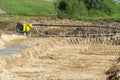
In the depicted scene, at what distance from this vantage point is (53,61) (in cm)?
2156

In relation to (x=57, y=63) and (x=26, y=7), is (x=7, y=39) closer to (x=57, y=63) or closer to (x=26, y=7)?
(x=57, y=63)

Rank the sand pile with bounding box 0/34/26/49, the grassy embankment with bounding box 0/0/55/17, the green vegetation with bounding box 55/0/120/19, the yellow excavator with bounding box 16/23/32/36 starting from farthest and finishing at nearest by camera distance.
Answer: the grassy embankment with bounding box 0/0/55/17 < the green vegetation with bounding box 55/0/120/19 < the yellow excavator with bounding box 16/23/32/36 < the sand pile with bounding box 0/34/26/49

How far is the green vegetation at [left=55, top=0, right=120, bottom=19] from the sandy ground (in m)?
21.2

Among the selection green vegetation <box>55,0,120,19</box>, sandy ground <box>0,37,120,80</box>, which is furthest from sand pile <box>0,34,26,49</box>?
green vegetation <box>55,0,120,19</box>

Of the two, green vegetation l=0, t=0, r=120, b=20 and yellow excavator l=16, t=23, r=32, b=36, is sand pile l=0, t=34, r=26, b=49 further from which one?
green vegetation l=0, t=0, r=120, b=20

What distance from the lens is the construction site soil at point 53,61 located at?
16906mm

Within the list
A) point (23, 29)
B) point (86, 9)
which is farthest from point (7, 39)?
point (86, 9)

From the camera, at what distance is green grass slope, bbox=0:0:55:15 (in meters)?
60.1

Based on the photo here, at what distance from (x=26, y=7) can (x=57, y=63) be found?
140 ft

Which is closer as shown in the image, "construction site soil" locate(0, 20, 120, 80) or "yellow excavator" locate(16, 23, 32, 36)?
"construction site soil" locate(0, 20, 120, 80)

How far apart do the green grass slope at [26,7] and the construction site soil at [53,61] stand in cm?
2967

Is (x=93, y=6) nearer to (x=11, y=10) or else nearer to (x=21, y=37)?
(x=11, y=10)

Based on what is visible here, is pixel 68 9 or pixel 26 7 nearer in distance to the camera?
pixel 68 9

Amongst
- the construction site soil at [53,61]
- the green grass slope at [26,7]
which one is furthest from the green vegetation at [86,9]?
the construction site soil at [53,61]
